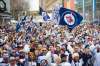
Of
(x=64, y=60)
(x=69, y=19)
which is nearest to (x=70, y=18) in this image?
(x=69, y=19)

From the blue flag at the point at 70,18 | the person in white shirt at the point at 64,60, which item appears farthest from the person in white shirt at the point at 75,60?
the blue flag at the point at 70,18

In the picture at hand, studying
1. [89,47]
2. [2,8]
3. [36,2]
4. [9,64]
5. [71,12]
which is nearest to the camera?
[9,64]

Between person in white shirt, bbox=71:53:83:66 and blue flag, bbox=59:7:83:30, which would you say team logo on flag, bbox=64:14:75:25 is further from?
person in white shirt, bbox=71:53:83:66

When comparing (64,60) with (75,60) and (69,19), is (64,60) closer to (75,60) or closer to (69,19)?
(75,60)

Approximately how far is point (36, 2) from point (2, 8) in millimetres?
48366

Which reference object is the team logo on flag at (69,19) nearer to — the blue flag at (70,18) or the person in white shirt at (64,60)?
the blue flag at (70,18)

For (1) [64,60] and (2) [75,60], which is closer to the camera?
(1) [64,60]

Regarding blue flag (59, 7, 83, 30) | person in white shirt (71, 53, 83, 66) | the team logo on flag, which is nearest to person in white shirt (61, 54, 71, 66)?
person in white shirt (71, 53, 83, 66)

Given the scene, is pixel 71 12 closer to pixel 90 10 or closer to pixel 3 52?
pixel 3 52

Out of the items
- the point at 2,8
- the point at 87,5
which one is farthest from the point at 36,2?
the point at 2,8

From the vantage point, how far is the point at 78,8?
8944cm

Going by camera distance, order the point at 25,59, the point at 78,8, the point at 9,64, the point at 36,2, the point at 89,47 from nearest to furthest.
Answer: the point at 9,64 → the point at 25,59 → the point at 89,47 → the point at 78,8 → the point at 36,2

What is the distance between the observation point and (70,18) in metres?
22.3

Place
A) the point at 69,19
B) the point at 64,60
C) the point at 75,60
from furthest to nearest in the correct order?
the point at 69,19
the point at 75,60
the point at 64,60
